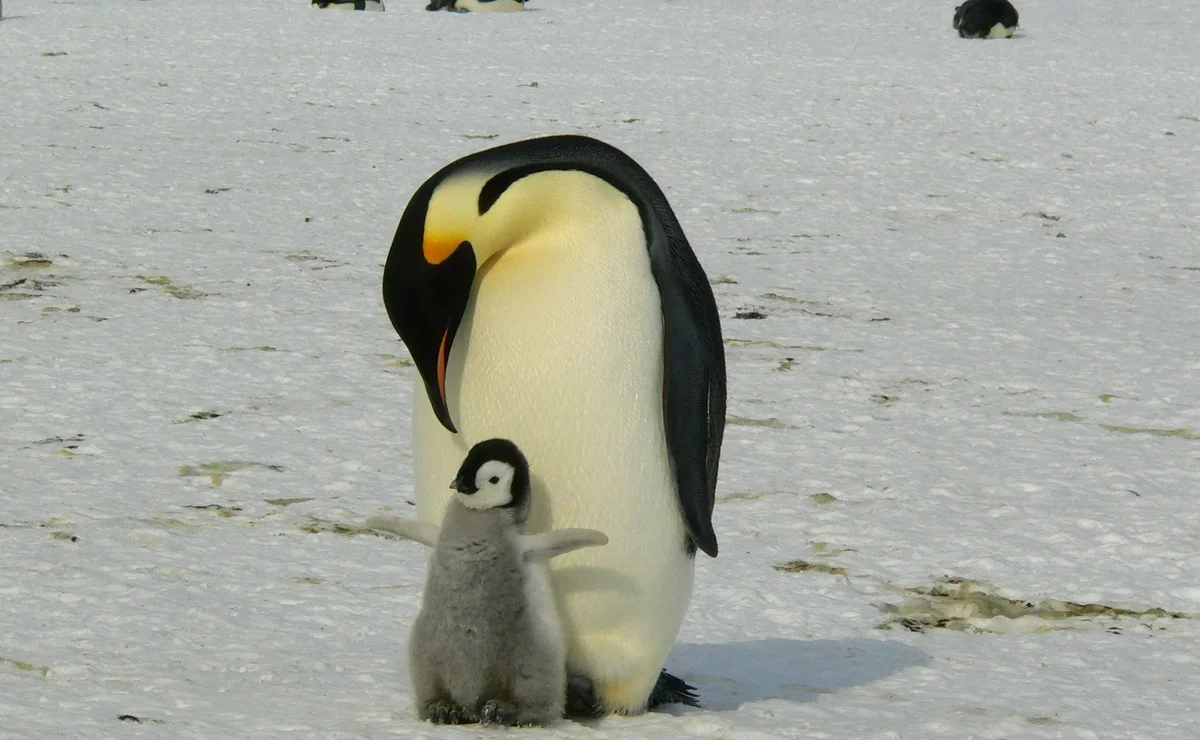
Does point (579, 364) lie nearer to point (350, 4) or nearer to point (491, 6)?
point (491, 6)

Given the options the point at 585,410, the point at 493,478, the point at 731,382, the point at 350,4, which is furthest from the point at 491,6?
the point at 493,478

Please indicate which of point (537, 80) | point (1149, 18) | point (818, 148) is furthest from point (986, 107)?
point (1149, 18)

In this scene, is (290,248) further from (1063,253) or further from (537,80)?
(537,80)

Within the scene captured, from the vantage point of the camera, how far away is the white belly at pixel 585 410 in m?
2.82

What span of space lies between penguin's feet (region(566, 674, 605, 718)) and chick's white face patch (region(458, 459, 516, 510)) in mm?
452

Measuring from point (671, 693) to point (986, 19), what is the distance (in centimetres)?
1316

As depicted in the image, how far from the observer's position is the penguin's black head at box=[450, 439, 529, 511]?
2.66 m

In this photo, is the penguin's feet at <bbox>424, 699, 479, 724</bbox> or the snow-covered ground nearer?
the penguin's feet at <bbox>424, 699, 479, 724</bbox>

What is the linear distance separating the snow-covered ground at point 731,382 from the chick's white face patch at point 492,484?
0.39m

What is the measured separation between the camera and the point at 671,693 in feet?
10.2

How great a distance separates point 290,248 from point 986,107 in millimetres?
5503

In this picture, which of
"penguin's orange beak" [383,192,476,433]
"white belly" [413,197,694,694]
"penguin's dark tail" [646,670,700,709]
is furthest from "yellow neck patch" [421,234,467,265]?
"penguin's dark tail" [646,670,700,709]

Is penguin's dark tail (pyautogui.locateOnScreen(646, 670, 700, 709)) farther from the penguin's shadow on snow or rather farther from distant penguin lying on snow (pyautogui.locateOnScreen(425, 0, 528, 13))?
distant penguin lying on snow (pyautogui.locateOnScreen(425, 0, 528, 13))

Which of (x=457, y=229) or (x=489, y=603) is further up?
(x=457, y=229)
